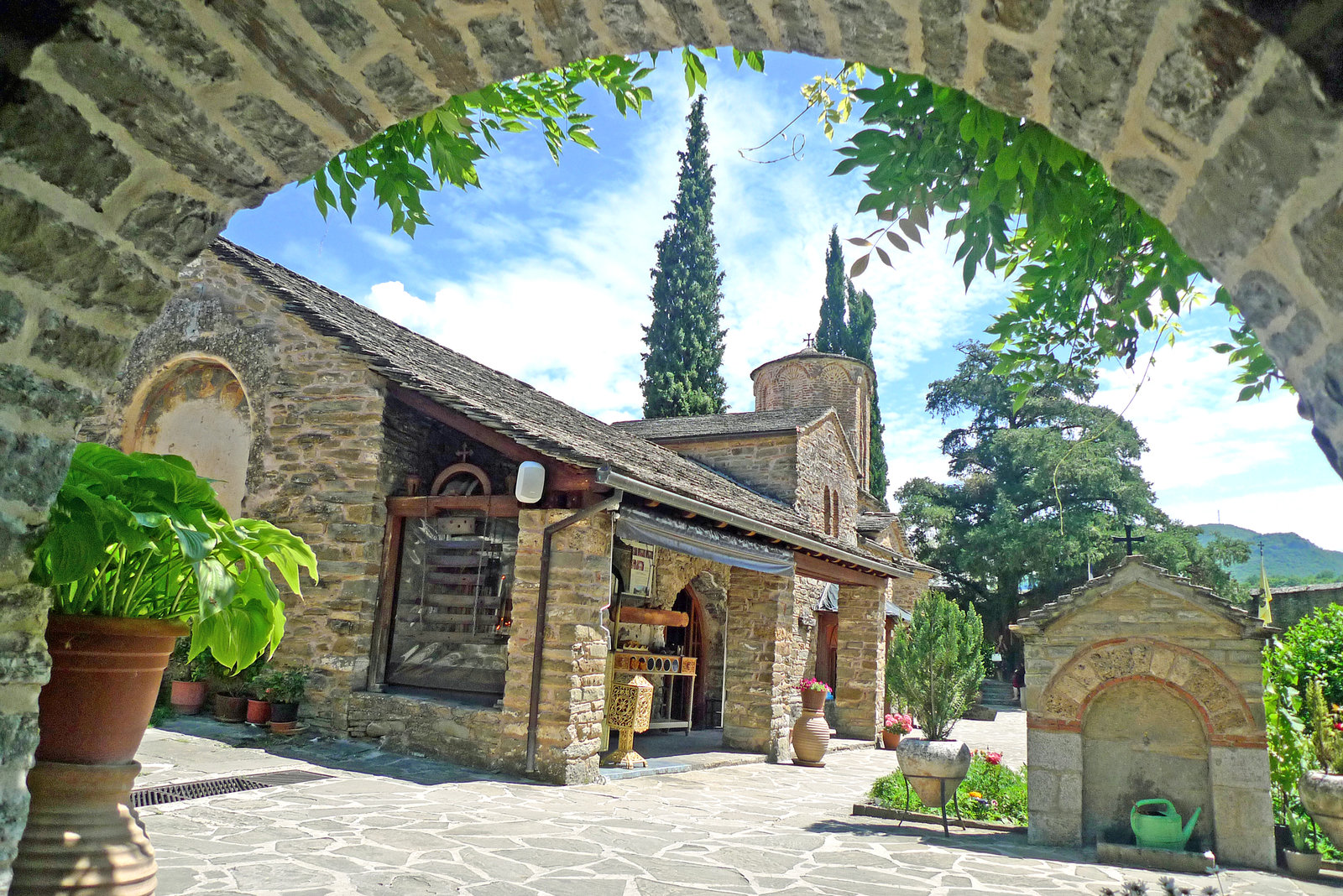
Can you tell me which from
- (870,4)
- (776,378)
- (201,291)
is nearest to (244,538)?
(870,4)

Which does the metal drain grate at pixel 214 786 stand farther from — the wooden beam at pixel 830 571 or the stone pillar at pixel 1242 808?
the stone pillar at pixel 1242 808

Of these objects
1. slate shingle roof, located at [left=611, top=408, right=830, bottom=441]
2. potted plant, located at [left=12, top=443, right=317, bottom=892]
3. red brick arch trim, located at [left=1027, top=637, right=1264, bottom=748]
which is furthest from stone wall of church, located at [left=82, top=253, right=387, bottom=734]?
slate shingle roof, located at [left=611, top=408, right=830, bottom=441]

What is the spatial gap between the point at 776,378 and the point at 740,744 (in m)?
15.0

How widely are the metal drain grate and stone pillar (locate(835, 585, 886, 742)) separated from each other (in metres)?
9.83

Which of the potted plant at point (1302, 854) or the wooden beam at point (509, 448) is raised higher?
the wooden beam at point (509, 448)

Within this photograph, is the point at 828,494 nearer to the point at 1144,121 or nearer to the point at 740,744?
the point at 740,744

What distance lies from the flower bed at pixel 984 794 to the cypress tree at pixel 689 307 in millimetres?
17899

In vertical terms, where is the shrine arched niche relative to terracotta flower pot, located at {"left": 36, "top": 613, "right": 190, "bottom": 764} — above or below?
above

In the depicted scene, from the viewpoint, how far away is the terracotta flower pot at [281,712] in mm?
7773

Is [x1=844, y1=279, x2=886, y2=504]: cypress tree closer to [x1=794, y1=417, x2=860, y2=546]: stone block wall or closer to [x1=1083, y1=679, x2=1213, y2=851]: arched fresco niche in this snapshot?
[x1=794, y1=417, x2=860, y2=546]: stone block wall

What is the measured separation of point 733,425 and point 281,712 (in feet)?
36.3

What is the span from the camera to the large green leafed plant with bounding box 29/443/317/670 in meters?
1.81

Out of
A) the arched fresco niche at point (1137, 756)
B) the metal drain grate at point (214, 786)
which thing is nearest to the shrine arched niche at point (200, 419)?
the metal drain grate at point (214, 786)

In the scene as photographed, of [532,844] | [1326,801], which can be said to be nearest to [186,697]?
[532,844]
